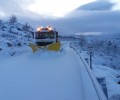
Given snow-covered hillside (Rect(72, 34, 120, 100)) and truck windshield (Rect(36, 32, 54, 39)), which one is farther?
truck windshield (Rect(36, 32, 54, 39))

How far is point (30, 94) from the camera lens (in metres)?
9.55

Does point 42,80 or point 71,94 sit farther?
point 42,80

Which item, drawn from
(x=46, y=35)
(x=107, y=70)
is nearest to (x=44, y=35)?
(x=46, y=35)

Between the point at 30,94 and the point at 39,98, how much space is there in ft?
1.99

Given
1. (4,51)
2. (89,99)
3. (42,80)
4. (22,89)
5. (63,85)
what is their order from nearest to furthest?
(89,99), (22,89), (63,85), (42,80), (4,51)

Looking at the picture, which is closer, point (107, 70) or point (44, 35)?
point (107, 70)

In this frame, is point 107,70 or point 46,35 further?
point 46,35

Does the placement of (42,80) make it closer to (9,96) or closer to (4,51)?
(9,96)

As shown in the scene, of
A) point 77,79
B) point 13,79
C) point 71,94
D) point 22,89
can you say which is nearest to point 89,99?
point 71,94

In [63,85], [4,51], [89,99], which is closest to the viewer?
[89,99]

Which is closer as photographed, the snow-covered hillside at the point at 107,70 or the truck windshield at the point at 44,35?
the snow-covered hillside at the point at 107,70

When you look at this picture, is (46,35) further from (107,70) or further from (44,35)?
(107,70)

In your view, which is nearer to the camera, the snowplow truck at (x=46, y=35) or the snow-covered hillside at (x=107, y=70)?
the snow-covered hillside at (x=107, y=70)

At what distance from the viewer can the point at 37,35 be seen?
103ft
